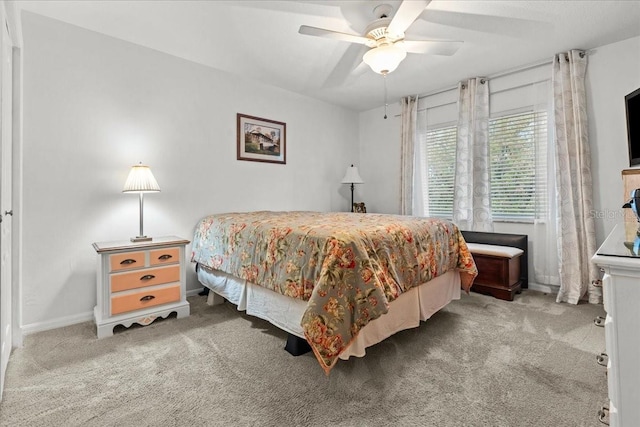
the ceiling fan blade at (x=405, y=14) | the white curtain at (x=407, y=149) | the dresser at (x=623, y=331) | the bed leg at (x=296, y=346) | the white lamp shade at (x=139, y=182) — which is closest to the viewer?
the dresser at (x=623, y=331)

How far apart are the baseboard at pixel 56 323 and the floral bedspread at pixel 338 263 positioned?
1200 millimetres

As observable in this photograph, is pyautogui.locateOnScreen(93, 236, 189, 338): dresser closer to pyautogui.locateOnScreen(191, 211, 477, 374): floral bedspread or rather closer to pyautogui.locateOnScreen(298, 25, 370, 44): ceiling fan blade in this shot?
pyautogui.locateOnScreen(191, 211, 477, 374): floral bedspread

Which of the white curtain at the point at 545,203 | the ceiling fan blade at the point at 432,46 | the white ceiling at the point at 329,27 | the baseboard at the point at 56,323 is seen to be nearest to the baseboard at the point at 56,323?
the baseboard at the point at 56,323

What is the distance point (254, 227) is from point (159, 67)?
2005 mm

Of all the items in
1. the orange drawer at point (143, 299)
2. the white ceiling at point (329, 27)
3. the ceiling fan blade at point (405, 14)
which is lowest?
the orange drawer at point (143, 299)

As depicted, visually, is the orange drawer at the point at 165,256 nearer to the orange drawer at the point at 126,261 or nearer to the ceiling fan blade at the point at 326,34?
the orange drawer at the point at 126,261

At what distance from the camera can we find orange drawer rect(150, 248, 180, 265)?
95.2 inches

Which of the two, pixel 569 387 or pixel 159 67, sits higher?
pixel 159 67

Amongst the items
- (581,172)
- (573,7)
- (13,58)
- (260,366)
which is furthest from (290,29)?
(581,172)

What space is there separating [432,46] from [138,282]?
9.68 feet

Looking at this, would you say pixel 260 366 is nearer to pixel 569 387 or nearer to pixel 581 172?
pixel 569 387

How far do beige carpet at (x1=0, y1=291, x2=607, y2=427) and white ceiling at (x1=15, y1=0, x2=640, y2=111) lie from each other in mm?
2234

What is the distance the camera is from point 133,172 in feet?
8.30

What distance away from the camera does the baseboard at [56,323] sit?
7.45ft
